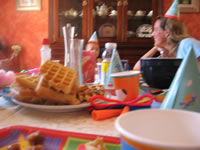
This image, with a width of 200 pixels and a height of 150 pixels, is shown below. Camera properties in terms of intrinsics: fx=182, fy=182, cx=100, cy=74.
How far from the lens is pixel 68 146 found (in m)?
0.28

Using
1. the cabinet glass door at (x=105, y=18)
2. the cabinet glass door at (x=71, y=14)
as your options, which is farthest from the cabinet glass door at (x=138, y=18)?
the cabinet glass door at (x=71, y=14)

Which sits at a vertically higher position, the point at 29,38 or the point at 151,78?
the point at 29,38

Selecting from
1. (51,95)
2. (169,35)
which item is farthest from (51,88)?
(169,35)

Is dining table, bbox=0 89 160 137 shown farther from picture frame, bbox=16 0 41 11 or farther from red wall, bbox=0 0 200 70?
picture frame, bbox=16 0 41 11

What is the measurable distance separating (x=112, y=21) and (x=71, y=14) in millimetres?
630

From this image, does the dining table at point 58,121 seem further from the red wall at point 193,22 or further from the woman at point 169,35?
the red wall at point 193,22

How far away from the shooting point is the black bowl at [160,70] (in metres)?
0.62

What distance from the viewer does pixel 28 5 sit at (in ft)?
9.20

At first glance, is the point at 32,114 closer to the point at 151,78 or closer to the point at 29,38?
the point at 151,78

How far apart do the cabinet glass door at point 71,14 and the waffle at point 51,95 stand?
224 cm

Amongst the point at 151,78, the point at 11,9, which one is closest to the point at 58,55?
the point at 11,9

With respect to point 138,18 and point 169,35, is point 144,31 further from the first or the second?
point 169,35

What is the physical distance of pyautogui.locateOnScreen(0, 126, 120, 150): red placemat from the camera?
11.2 inches

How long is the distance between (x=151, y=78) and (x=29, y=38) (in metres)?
2.61
